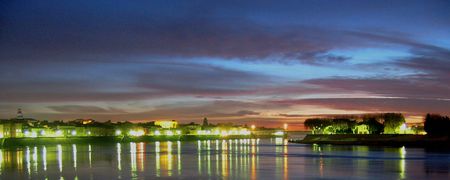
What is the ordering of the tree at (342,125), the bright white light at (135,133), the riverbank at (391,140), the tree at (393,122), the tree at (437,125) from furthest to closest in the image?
the bright white light at (135,133) → the tree at (342,125) → the tree at (393,122) → the tree at (437,125) → the riverbank at (391,140)

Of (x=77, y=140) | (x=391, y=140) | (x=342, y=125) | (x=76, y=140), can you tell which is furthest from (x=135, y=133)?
(x=391, y=140)

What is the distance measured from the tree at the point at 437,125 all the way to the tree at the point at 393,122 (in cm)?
1602

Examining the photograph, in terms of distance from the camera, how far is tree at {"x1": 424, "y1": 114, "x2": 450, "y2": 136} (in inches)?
3597

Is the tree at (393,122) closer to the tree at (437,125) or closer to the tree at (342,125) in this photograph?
the tree at (342,125)

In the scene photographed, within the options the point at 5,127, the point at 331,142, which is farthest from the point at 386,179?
the point at 5,127

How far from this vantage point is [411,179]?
102 ft

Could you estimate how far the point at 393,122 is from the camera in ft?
381

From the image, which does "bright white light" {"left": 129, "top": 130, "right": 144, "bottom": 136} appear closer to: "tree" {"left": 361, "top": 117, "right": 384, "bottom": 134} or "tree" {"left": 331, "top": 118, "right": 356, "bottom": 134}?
"tree" {"left": 331, "top": 118, "right": 356, "bottom": 134}

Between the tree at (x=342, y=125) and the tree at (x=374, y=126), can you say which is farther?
the tree at (x=342, y=125)

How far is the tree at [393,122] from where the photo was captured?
11581cm

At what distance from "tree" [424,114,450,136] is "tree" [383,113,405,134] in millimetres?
16015

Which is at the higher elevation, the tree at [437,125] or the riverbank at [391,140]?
the tree at [437,125]

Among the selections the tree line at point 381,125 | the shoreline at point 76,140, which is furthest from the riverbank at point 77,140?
the tree line at point 381,125

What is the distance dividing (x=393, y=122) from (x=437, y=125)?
2277cm
